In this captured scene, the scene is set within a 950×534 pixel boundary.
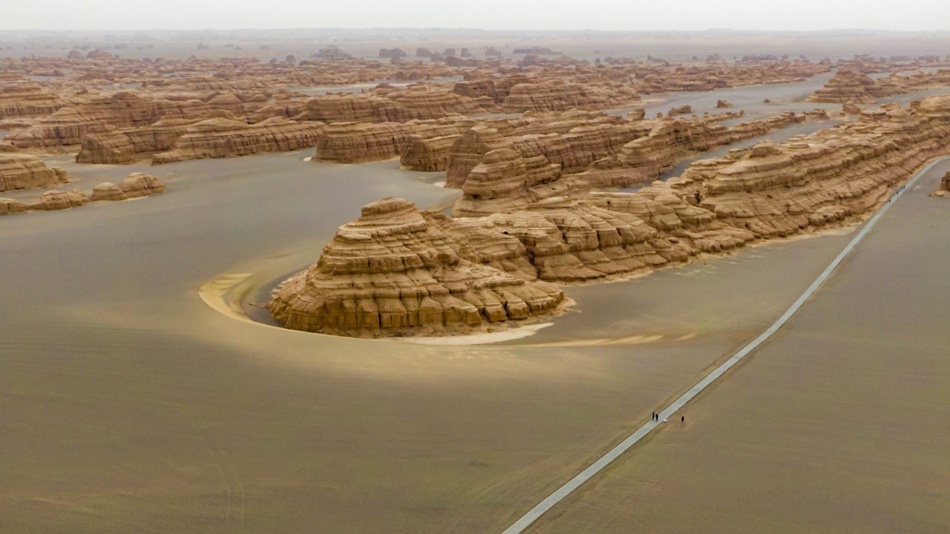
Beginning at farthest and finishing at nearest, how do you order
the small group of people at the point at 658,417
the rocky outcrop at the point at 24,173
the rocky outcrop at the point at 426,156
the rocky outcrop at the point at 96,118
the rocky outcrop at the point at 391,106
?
the rocky outcrop at the point at 391,106 → the rocky outcrop at the point at 96,118 → the rocky outcrop at the point at 426,156 → the rocky outcrop at the point at 24,173 → the small group of people at the point at 658,417

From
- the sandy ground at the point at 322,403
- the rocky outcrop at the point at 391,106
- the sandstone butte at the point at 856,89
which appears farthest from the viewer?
the sandstone butte at the point at 856,89

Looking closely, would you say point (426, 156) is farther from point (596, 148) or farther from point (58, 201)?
point (58, 201)

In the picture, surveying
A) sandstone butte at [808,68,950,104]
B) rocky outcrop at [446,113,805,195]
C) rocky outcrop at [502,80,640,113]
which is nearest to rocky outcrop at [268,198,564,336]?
rocky outcrop at [446,113,805,195]

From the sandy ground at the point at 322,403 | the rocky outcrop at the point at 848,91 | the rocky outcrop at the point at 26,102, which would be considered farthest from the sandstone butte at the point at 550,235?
the rocky outcrop at the point at 26,102

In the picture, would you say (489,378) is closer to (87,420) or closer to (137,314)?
(87,420)

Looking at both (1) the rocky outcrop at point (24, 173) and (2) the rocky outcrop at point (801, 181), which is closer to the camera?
(2) the rocky outcrop at point (801, 181)

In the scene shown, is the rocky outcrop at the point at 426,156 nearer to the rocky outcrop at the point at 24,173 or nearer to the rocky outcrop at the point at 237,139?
the rocky outcrop at the point at 237,139
